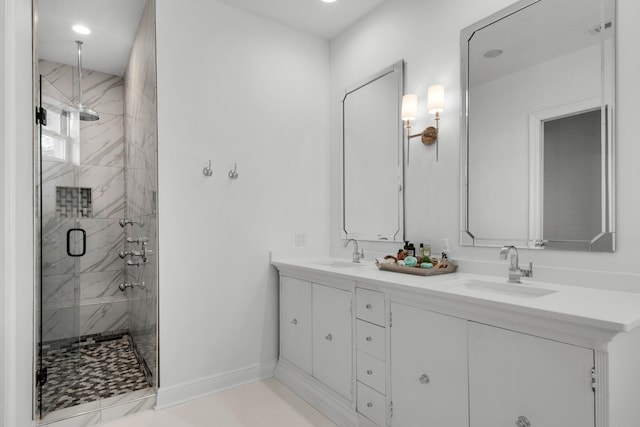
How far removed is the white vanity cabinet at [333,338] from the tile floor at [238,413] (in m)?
0.24

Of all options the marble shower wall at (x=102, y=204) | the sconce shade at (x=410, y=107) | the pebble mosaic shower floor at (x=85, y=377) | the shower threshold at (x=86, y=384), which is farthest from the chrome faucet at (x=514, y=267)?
the marble shower wall at (x=102, y=204)

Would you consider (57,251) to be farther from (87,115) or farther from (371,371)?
(371,371)

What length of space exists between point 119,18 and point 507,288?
3501 millimetres

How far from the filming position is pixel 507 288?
68.5 inches

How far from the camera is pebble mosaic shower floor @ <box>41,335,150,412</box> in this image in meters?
2.30

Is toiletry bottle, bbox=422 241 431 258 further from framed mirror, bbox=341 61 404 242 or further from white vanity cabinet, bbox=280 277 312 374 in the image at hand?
white vanity cabinet, bbox=280 277 312 374

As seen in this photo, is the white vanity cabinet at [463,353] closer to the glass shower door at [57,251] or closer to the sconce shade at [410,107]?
the sconce shade at [410,107]

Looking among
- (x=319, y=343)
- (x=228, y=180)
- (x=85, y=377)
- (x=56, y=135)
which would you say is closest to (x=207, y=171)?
(x=228, y=180)

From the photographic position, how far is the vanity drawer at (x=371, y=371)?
190cm

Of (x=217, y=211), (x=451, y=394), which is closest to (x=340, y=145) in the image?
(x=217, y=211)

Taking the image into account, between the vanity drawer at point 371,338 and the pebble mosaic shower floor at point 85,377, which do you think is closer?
the vanity drawer at point 371,338

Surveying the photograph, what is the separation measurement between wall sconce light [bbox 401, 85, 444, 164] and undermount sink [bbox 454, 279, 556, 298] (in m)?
0.93

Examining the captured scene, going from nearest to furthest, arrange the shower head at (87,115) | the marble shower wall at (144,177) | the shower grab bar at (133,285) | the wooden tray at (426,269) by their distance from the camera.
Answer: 1. the wooden tray at (426,269)
2. the marble shower wall at (144,177)
3. the shower grab bar at (133,285)
4. the shower head at (87,115)

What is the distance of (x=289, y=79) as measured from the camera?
2992 mm
